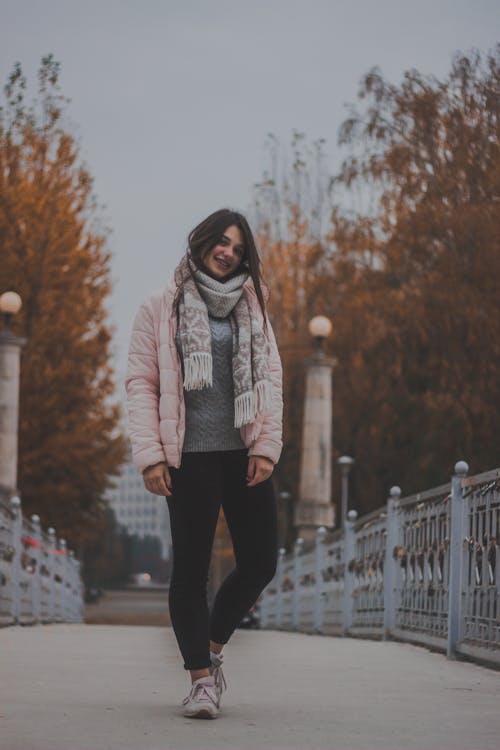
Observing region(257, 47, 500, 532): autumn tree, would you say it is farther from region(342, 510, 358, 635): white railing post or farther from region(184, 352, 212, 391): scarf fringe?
region(184, 352, 212, 391): scarf fringe

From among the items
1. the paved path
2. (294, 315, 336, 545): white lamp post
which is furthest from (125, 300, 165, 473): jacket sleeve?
(294, 315, 336, 545): white lamp post

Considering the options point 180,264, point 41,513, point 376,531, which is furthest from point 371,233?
point 180,264

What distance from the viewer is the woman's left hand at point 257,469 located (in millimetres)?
5434

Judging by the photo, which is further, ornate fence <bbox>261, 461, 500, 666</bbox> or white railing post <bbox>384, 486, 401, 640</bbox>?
white railing post <bbox>384, 486, 401, 640</bbox>

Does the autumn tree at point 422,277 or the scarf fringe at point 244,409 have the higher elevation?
the autumn tree at point 422,277

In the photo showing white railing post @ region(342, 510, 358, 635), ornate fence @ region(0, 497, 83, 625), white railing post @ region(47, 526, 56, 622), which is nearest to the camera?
ornate fence @ region(0, 497, 83, 625)

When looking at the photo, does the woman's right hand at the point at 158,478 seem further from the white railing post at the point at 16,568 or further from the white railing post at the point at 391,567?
the white railing post at the point at 16,568

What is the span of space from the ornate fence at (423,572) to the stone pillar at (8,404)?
7896 mm

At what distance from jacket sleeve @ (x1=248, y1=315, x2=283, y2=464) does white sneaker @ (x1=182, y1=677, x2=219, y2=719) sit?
851mm

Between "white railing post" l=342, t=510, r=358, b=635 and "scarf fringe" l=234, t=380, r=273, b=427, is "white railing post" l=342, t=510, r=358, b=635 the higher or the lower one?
the lower one

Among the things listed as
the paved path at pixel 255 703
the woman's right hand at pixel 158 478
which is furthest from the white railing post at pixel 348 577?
the woman's right hand at pixel 158 478

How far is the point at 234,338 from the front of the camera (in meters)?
5.59

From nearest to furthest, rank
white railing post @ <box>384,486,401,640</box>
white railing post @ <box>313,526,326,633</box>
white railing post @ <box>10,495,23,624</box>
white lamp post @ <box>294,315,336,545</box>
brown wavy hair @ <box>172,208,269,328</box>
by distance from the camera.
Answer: brown wavy hair @ <box>172,208,269,328</box>
white railing post @ <box>384,486,401,640</box>
white railing post @ <box>10,495,23,624</box>
white railing post @ <box>313,526,326,633</box>
white lamp post @ <box>294,315,336,545</box>

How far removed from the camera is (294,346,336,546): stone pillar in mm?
26938
